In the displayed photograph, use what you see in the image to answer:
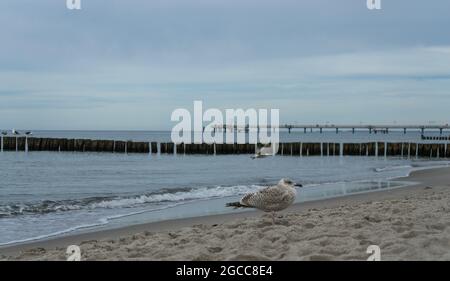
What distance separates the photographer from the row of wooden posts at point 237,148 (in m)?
39.6

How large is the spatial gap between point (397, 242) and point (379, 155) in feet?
122

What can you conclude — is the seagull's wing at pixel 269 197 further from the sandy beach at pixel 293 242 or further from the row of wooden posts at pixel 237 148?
the row of wooden posts at pixel 237 148

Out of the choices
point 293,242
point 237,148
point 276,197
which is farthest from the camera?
point 237,148

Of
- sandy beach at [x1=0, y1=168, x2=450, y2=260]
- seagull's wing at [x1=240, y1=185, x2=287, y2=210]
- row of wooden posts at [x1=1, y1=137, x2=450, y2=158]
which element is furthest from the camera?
row of wooden posts at [x1=1, y1=137, x2=450, y2=158]

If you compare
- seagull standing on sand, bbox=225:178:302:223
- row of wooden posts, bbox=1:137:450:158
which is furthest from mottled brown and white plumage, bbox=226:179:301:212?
row of wooden posts, bbox=1:137:450:158

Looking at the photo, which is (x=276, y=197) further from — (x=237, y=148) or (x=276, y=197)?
(x=237, y=148)

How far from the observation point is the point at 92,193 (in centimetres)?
1520

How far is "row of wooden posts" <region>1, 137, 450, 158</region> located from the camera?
39.6 metres

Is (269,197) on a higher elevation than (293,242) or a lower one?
higher

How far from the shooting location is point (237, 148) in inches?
1679

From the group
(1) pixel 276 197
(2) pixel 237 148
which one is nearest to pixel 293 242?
(1) pixel 276 197

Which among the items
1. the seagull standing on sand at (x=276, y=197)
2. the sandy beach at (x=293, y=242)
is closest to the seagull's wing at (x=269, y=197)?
the seagull standing on sand at (x=276, y=197)

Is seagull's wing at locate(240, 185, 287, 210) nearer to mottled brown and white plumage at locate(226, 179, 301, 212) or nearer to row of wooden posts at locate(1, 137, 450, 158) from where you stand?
mottled brown and white plumage at locate(226, 179, 301, 212)
